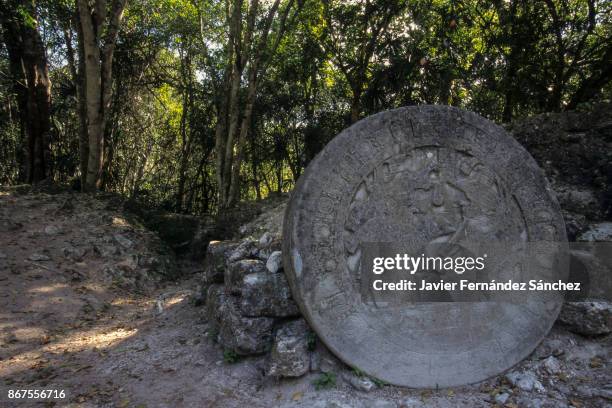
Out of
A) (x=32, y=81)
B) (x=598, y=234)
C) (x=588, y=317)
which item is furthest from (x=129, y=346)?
(x=32, y=81)

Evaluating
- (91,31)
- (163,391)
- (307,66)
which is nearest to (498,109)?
(307,66)

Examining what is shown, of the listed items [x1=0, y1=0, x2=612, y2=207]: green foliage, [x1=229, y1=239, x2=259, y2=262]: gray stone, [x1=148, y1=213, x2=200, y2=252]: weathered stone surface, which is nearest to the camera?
[x1=229, y1=239, x2=259, y2=262]: gray stone

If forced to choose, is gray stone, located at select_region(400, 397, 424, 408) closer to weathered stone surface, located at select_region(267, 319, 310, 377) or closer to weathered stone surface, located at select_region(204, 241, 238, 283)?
weathered stone surface, located at select_region(267, 319, 310, 377)

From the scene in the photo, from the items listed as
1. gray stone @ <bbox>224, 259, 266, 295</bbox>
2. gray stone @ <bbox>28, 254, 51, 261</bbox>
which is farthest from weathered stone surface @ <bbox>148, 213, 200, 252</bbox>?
gray stone @ <bbox>224, 259, 266, 295</bbox>

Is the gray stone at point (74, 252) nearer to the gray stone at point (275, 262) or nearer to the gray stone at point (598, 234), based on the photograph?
the gray stone at point (275, 262)

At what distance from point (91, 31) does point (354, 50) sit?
18.5ft

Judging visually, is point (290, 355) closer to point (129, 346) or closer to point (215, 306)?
point (215, 306)

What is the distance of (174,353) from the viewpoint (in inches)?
162

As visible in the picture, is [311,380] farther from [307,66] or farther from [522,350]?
[307,66]

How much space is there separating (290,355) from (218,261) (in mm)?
1632

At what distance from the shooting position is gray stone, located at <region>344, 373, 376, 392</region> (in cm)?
333

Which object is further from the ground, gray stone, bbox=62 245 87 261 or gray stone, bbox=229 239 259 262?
gray stone, bbox=229 239 259 262

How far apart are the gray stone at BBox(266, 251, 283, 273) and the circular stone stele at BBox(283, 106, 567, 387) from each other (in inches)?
14.6

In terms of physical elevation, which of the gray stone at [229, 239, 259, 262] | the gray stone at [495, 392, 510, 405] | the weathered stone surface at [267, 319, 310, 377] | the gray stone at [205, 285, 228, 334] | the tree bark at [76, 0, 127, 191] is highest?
the tree bark at [76, 0, 127, 191]
